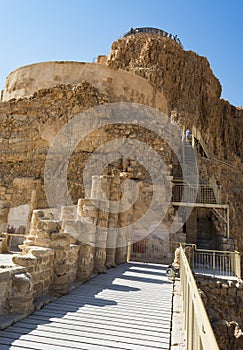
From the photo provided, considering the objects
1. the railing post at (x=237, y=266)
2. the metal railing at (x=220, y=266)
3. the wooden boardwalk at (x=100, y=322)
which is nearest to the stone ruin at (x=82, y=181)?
the wooden boardwalk at (x=100, y=322)

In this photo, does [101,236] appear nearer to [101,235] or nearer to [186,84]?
[101,235]

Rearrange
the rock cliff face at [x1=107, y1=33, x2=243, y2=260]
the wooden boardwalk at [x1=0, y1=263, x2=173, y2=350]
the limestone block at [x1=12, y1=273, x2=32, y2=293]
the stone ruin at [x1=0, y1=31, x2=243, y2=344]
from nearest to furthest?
the wooden boardwalk at [x1=0, y1=263, x2=173, y2=350], the limestone block at [x1=12, y1=273, x2=32, y2=293], the stone ruin at [x1=0, y1=31, x2=243, y2=344], the rock cliff face at [x1=107, y1=33, x2=243, y2=260]

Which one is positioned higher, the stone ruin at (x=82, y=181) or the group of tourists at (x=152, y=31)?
the group of tourists at (x=152, y=31)

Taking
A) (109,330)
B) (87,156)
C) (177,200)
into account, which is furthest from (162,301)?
(87,156)

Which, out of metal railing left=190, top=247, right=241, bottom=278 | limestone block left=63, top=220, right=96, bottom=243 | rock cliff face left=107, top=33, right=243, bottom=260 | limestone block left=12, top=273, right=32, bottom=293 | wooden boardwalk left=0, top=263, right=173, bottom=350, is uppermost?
rock cliff face left=107, top=33, right=243, bottom=260

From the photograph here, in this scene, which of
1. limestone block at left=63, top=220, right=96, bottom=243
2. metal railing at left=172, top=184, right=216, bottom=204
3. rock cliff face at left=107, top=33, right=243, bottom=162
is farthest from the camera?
rock cliff face at left=107, top=33, right=243, bottom=162

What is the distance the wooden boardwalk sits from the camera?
3383 millimetres

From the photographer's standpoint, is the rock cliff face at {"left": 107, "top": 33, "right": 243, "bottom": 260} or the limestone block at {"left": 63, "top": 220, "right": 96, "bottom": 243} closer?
the limestone block at {"left": 63, "top": 220, "right": 96, "bottom": 243}

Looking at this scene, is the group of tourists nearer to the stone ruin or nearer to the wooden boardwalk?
the stone ruin

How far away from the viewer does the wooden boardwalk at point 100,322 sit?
338 cm

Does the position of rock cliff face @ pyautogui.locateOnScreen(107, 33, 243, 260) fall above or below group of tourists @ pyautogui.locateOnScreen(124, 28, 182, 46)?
below

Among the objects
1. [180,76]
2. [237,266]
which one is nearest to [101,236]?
[237,266]

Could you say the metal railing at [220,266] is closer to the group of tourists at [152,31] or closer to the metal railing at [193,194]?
the metal railing at [193,194]

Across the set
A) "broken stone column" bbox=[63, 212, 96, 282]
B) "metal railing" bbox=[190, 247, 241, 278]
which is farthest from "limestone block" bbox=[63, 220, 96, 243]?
"metal railing" bbox=[190, 247, 241, 278]
